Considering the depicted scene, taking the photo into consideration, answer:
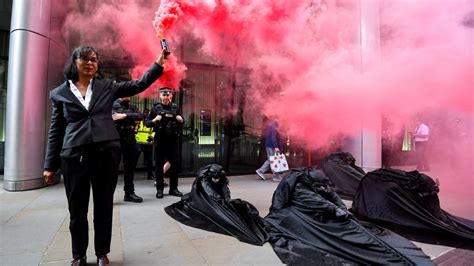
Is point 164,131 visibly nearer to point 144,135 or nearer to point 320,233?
point 144,135

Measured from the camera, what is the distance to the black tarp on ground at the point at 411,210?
3.34 metres

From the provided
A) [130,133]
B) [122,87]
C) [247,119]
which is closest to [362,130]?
[247,119]

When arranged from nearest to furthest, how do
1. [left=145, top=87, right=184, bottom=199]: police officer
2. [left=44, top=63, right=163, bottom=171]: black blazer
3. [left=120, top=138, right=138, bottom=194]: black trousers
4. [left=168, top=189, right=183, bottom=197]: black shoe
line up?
[left=44, top=63, right=163, bottom=171]: black blazer
[left=120, top=138, right=138, bottom=194]: black trousers
[left=145, top=87, right=184, bottom=199]: police officer
[left=168, top=189, right=183, bottom=197]: black shoe

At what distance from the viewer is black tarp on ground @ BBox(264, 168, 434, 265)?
8.50 feet

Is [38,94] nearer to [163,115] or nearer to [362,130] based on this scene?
[163,115]

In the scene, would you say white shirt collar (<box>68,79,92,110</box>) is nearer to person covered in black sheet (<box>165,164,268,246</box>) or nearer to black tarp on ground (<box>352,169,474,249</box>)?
person covered in black sheet (<box>165,164,268,246</box>)

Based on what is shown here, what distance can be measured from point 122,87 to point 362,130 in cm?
628

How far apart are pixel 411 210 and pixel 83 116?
3.61 meters

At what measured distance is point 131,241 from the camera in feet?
10.1

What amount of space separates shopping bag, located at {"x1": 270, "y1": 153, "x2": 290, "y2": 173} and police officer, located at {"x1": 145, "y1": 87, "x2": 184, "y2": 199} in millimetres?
2715

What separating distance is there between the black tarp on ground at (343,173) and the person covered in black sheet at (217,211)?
227 centimetres

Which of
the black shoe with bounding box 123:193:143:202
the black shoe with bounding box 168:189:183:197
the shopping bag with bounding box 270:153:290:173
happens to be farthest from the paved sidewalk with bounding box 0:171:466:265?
the shopping bag with bounding box 270:153:290:173

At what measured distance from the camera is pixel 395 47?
221 inches

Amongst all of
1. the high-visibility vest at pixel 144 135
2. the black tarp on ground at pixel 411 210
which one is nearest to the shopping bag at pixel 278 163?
the high-visibility vest at pixel 144 135
